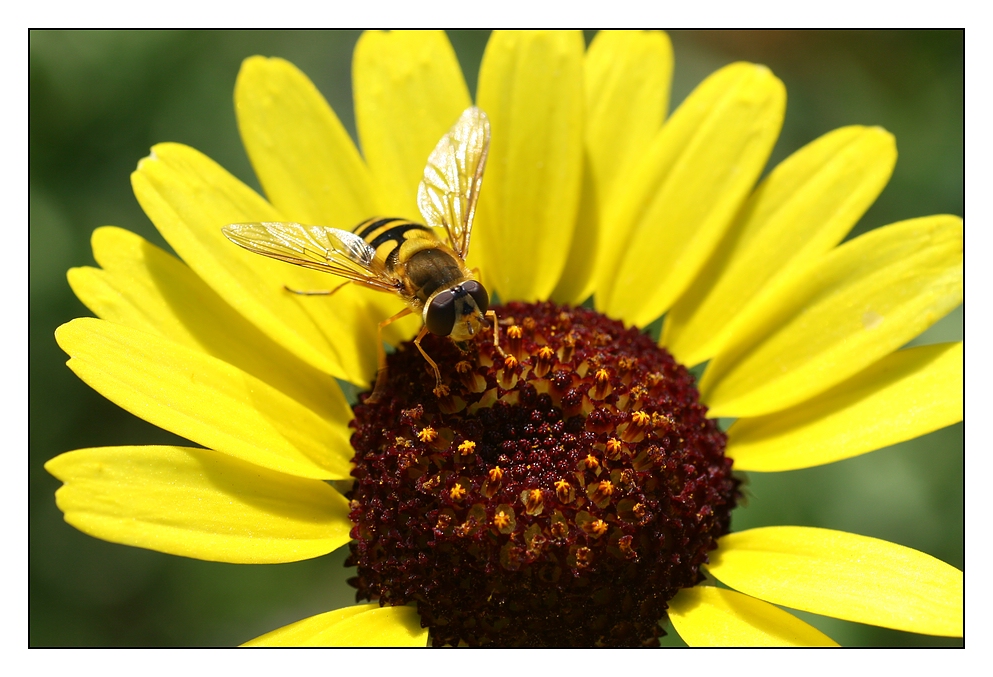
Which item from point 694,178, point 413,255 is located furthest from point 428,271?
point 694,178

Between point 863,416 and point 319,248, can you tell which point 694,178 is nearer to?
point 863,416

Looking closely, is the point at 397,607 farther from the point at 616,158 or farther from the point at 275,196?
the point at 616,158

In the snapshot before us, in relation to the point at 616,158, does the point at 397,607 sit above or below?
below

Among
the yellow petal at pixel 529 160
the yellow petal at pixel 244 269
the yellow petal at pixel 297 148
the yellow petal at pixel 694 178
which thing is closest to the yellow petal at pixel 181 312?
the yellow petal at pixel 244 269

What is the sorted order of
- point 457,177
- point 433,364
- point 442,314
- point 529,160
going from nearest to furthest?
point 442,314 → point 433,364 → point 457,177 → point 529,160

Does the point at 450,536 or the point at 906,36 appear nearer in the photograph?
the point at 450,536

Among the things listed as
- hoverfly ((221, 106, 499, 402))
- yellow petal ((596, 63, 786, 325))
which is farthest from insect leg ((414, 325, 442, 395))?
yellow petal ((596, 63, 786, 325))

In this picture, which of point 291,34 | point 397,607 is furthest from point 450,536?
point 291,34
